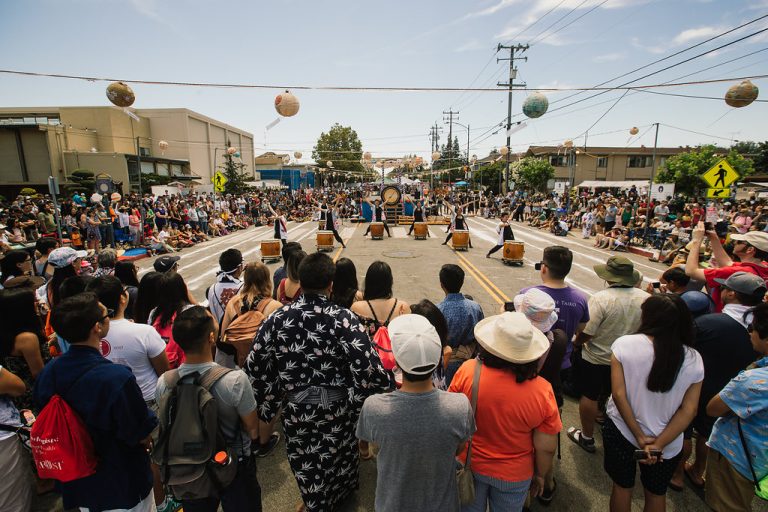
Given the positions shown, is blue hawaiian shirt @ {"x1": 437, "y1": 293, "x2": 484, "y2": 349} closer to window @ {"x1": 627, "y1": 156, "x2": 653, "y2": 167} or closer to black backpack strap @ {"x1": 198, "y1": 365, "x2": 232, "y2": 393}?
black backpack strap @ {"x1": 198, "y1": 365, "x2": 232, "y2": 393}

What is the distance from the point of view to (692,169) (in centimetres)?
3891

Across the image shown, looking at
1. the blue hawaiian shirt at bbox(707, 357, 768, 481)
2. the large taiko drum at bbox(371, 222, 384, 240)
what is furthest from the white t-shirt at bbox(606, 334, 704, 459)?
the large taiko drum at bbox(371, 222, 384, 240)

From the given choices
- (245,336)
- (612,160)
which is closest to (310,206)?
(245,336)

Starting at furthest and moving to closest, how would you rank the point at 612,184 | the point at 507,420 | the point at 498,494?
1. the point at 612,184
2. the point at 498,494
3. the point at 507,420

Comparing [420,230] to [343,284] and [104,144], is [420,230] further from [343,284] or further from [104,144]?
[104,144]

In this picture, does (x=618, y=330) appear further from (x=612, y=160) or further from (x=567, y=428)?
(x=612, y=160)

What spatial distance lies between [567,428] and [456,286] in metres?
2.02

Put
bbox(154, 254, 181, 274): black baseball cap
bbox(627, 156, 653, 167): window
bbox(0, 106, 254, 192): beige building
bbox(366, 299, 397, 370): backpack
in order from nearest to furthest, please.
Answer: bbox(366, 299, 397, 370): backpack
bbox(154, 254, 181, 274): black baseball cap
bbox(0, 106, 254, 192): beige building
bbox(627, 156, 653, 167): window

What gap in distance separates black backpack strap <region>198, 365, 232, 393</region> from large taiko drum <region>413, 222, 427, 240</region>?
16.0 m

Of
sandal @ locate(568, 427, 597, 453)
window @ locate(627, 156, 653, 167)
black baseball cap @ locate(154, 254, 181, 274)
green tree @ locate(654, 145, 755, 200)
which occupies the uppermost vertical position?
window @ locate(627, 156, 653, 167)

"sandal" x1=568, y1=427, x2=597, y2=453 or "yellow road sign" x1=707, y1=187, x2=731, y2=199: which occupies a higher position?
"yellow road sign" x1=707, y1=187, x2=731, y2=199

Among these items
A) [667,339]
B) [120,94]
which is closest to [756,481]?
[667,339]

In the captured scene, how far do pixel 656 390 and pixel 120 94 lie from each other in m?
10.3

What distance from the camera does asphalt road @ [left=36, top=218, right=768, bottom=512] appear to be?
317 centimetres
